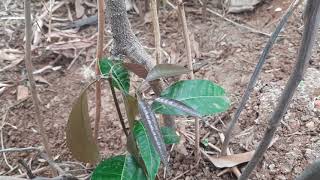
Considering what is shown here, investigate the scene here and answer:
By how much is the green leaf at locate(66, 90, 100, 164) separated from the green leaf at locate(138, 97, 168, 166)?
15cm

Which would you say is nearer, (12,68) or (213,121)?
(213,121)

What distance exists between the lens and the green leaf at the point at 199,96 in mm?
913

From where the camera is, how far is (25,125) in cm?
141

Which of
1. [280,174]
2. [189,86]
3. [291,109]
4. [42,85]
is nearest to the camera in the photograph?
[189,86]

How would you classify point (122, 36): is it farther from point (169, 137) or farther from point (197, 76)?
point (197, 76)

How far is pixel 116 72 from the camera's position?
0.94m

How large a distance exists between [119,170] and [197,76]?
627mm

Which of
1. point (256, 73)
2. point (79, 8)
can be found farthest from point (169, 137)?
point (79, 8)

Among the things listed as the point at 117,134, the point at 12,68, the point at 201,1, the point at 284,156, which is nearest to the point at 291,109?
the point at 284,156

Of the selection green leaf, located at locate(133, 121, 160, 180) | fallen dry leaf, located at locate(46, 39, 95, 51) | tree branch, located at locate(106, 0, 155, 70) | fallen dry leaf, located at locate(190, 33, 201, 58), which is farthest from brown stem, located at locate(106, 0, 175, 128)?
fallen dry leaf, located at locate(46, 39, 95, 51)

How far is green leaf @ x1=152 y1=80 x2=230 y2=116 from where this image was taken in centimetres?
91

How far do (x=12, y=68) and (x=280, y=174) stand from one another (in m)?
0.91

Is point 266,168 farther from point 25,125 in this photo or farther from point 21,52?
point 21,52

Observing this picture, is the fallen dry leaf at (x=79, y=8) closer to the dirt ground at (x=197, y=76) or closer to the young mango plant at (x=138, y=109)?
the dirt ground at (x=197, y=76)
